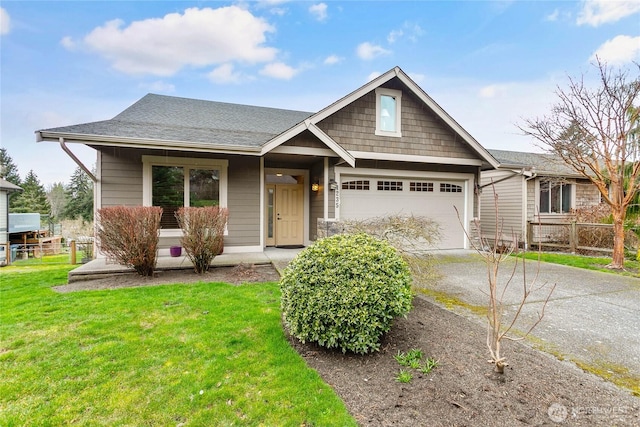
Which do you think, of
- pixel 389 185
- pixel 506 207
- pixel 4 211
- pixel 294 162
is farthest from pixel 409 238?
pixel 4 211

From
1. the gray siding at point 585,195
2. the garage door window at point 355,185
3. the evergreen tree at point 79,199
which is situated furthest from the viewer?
the evergreen tree at point 79,199

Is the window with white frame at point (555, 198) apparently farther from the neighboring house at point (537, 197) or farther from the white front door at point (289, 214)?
the white front door at point (289, 214)

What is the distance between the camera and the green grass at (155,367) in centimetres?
212

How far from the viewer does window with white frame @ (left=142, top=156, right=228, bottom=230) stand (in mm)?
7742

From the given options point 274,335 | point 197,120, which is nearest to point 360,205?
point 197,120

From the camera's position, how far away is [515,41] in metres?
12.0

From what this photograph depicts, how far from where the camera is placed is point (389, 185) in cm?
950

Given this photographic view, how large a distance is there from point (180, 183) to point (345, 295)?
6.74 meters

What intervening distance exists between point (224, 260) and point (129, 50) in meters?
11.6

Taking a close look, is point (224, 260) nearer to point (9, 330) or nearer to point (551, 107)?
point (9, 330)

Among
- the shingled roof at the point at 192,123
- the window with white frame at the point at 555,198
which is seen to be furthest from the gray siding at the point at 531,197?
the shingled roof at the point at 192,123

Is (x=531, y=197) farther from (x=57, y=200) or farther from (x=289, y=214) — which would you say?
(x=57, y=200)

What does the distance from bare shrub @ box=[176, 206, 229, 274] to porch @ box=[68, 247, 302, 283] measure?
0.57m

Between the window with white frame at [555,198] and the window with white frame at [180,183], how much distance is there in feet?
42.4
